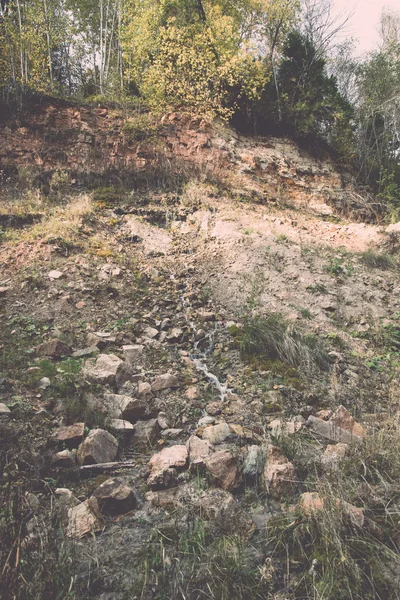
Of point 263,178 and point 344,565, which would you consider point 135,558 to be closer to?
point 344,565

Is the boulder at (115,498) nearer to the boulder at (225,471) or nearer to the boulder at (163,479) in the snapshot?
the boulder at (163,479)

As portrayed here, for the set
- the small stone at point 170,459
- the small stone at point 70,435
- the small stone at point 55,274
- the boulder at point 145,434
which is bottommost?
the boulder at point 145,434

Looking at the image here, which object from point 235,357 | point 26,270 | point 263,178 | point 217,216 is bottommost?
point 235,357

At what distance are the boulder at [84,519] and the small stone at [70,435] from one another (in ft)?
2.45

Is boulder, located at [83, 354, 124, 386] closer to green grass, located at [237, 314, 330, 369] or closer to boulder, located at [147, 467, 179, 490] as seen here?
boulder, located at [147, 467, 179, 490]

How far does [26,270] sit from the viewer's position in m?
6.16

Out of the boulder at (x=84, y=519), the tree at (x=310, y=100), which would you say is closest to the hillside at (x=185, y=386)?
the boulder at (x=84, y=519)

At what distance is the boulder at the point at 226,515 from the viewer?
1968 mm

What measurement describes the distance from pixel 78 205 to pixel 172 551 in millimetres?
8399

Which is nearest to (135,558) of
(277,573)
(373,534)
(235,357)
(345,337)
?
(277,573)

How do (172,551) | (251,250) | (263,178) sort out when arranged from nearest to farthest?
1. (172,551)
2. (251,250)
3. (263,178)

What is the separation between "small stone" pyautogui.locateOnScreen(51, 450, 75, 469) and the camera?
255 centimetres

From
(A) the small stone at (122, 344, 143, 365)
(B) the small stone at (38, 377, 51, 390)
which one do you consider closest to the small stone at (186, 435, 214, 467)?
(B) the small stone at (38, 377, 51, 390)

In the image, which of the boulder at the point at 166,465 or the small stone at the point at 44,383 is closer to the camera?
the boulder at the point at 166,465
